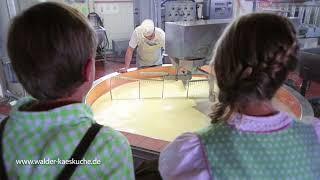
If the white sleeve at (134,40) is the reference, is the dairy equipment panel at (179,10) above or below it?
above

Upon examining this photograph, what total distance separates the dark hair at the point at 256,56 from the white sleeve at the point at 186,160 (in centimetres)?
17

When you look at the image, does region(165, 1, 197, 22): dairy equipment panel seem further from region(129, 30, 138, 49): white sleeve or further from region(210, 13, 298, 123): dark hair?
region(210, 13, 298, 123): dark hair

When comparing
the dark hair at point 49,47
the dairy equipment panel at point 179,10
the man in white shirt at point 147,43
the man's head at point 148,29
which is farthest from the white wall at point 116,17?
the dark hair at point 49,47

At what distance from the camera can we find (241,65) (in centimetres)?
71

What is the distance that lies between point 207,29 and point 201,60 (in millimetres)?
205

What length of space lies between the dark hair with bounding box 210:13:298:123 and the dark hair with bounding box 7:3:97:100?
38cm

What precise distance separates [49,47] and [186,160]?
48cm

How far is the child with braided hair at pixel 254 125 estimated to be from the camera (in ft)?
2.31

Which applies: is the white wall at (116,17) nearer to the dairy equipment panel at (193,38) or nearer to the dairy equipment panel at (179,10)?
the dairy equipment panel at (179,10)

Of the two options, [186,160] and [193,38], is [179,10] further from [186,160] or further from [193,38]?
[186,160]

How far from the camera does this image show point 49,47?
2.26 ft

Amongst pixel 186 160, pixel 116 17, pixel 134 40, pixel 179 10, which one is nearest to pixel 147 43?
pixel 134 40

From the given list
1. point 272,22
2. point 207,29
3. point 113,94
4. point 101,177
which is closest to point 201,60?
point 207,29

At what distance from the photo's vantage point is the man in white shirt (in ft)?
11.3
